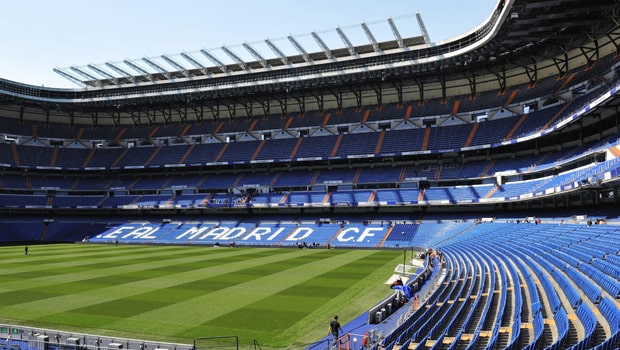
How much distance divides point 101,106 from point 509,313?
234 feet

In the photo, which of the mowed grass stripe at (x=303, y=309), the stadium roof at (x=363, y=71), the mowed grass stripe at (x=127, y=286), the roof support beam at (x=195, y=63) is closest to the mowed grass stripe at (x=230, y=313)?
the mowed grass stripe at (x=303, y=309)

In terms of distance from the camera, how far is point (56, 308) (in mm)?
19641

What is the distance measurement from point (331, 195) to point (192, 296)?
3800 centimetres

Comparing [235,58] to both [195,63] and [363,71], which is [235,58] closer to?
[195,63]

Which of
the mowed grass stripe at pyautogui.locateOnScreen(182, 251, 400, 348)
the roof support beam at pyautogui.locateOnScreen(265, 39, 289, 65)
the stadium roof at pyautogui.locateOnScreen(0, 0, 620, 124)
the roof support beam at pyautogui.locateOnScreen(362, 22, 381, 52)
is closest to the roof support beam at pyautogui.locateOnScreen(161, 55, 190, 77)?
the stadium roof at pyautogui.locateOnScreen(0, 0, 620, 124)

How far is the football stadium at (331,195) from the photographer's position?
15.9 metres

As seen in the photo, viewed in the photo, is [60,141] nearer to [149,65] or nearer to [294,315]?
[149,65]

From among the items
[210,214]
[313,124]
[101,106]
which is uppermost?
[101,106]

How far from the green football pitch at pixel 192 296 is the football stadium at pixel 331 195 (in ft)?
0.53

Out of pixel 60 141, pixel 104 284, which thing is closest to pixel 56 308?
pixel 104 284

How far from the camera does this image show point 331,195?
58.8m

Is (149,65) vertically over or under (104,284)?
over

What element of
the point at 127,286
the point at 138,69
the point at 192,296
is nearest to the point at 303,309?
the point at 192,296

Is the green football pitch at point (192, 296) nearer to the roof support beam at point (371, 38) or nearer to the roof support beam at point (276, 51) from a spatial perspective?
the roof support beam at point (371, 38)
